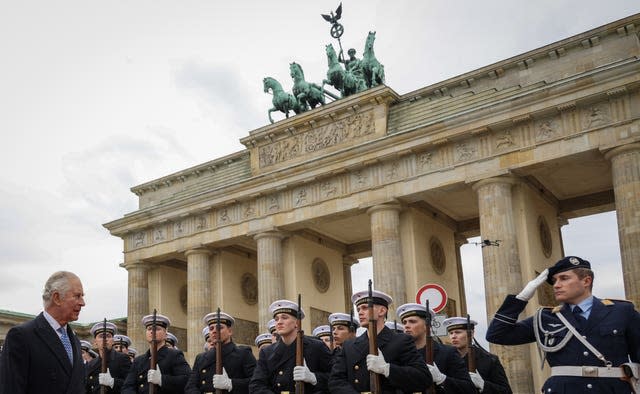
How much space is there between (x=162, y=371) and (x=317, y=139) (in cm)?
1849

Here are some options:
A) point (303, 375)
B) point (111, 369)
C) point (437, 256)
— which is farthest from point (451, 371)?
point (437, 256)

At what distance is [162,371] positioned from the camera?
10.5 m

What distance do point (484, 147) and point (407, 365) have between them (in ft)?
58.8

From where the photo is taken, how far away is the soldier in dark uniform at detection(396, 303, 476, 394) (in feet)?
27.2

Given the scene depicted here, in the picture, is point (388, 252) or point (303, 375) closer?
point (303, 375)

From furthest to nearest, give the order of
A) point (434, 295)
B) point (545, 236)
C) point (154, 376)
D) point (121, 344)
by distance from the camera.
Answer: point (545, 236)
point (434, 295)
point (121, 344)
point (154, 376)

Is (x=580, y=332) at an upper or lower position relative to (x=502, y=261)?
lower

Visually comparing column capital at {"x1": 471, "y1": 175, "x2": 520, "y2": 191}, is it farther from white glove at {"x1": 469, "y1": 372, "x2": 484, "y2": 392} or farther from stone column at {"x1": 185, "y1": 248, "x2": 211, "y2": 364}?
white glove at {"x1": 469, "y1": 372, "x2": 484, "y2": 392}

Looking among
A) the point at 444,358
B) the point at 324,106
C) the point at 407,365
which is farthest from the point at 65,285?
the point at 324,106

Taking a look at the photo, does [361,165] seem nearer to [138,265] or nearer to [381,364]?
[138,265]

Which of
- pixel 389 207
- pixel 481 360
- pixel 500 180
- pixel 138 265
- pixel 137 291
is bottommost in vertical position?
pixel 481 360

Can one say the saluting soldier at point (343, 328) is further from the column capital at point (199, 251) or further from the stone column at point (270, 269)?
the column capital at point (199, 251)

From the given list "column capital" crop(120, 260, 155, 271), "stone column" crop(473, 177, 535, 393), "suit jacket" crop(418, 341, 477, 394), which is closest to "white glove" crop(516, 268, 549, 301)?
"suit jacket" crop(418, 341, 477, 394)

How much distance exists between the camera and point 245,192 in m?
29.3
